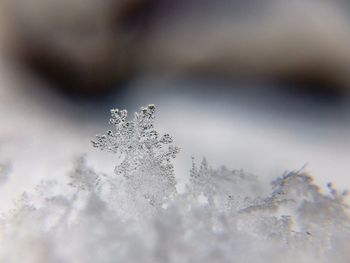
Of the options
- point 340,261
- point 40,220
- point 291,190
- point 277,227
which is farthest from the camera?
point 40,220

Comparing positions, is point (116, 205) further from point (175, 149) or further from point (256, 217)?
point (256, 217)

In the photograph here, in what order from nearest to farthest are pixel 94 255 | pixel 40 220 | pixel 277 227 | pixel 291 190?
1. pixel 94 255
2. pixel 277 227
3. pixel 291 190
4. pixel 40 220

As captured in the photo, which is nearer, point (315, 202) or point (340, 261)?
point (340, 261)

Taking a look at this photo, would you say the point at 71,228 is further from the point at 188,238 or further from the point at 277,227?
the point at 277,227

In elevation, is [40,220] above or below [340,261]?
above

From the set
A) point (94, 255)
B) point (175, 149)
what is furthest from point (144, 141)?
point (94, 255)

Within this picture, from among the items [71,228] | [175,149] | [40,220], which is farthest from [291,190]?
[40,220]

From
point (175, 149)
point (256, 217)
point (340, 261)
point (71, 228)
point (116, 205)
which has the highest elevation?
point (175, 149)
